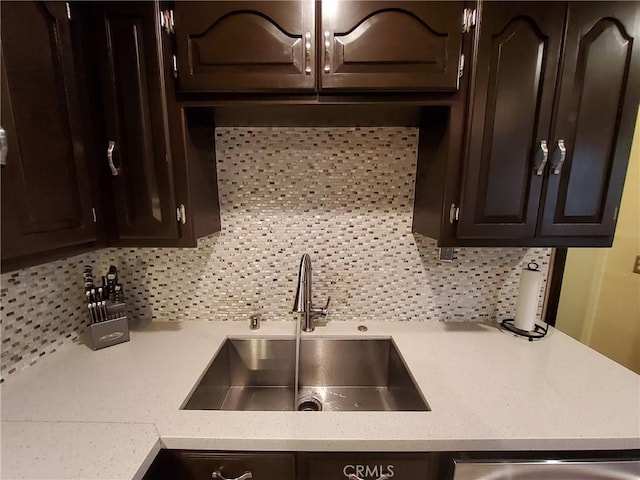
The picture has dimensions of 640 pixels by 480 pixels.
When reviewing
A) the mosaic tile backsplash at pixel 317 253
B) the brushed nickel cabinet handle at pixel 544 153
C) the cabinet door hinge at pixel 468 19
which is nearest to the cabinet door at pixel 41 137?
the mosaic tile backsplash at pixel 317 253

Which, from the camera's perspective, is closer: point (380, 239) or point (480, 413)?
point (480, 413)

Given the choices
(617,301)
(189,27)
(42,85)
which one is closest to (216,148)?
(189,27)

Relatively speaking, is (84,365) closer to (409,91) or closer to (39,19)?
(39,19)

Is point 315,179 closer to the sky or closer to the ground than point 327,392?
closer to the sky

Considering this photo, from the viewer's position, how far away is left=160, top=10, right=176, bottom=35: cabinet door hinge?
0.88 metres

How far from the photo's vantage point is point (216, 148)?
1.23 meters

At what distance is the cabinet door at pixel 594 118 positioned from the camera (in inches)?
35.0

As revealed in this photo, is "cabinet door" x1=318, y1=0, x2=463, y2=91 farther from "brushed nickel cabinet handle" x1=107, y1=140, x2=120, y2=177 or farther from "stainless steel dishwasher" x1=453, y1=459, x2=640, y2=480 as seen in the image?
"stainless steel dishwasher" x1=453, y1=459, x2=640, y2=480

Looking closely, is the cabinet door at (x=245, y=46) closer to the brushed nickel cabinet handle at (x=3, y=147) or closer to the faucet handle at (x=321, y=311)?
the brushed nickel cabinet handle at (x=3, y=147)

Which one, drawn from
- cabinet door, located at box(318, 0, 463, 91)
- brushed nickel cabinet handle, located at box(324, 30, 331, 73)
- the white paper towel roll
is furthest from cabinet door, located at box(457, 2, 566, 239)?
brushed nickel cabinet handle, located at box(324, 30, 331, 73)

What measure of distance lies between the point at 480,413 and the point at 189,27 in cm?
146

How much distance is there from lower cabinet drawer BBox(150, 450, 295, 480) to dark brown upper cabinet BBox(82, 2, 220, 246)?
639 mm

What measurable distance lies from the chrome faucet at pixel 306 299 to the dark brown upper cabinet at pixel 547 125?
535 millimetres

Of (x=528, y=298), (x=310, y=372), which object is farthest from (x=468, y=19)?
(x=310, y=372)
